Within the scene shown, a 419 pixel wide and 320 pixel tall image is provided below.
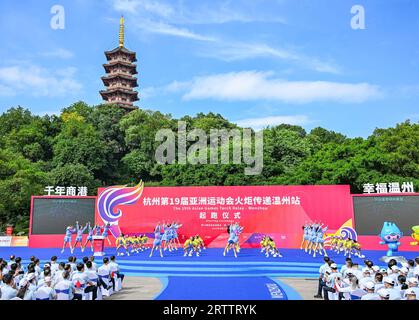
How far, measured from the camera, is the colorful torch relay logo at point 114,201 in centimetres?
1541

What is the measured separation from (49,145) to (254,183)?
1980 centimetres

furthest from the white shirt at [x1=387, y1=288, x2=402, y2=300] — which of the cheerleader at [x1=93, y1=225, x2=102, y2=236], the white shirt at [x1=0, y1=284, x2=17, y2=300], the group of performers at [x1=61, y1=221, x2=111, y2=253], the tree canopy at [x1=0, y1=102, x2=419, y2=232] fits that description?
the tree canopy at [x1=0, y1=102, x2=419, y2=232]

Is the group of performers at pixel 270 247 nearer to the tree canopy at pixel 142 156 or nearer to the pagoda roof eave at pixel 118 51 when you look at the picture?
the tree canopy at pixel 142 156

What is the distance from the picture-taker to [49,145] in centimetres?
3095

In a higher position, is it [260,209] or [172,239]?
[260,209]

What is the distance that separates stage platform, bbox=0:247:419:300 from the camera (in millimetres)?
7090

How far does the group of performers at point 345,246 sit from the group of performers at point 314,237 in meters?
0.47

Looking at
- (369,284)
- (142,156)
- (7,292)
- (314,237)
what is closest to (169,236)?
(314,237)

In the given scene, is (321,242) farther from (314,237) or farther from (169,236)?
(169,236)

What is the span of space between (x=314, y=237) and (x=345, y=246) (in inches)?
45.4

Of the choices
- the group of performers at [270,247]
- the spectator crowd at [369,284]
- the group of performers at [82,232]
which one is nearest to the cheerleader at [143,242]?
the group of performers at [82,232]

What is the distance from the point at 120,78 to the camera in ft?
143
